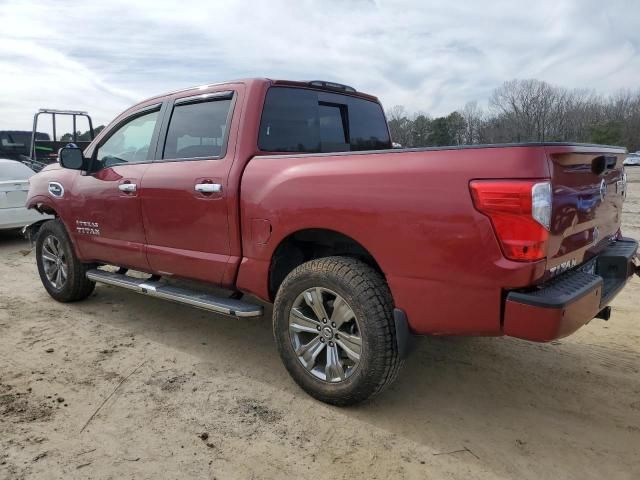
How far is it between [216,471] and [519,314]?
1.65m

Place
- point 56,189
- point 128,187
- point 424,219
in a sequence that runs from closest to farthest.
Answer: point 424,219 → point 128,187 → point 56,189

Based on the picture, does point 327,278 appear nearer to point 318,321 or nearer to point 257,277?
point 318,321

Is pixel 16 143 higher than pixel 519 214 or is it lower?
higher

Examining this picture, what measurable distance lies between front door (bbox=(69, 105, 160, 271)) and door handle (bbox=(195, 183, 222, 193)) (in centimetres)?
79

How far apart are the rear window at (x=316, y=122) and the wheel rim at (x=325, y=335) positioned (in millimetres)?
1168

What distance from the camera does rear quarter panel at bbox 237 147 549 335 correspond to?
7.79 ft

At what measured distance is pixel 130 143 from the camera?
457 centimetres

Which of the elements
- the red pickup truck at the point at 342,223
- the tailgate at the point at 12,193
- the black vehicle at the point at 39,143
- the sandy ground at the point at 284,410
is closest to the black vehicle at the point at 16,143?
the black vehicle at the point at 39,143

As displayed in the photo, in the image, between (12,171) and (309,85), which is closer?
(309,85)

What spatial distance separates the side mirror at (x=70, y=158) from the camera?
4.54 m

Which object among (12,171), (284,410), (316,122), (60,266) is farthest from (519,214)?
(12,171)

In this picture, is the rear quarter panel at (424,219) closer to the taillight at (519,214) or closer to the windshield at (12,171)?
the taillight at (519,214)

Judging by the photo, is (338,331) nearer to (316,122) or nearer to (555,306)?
(555,306)

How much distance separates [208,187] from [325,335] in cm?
133
